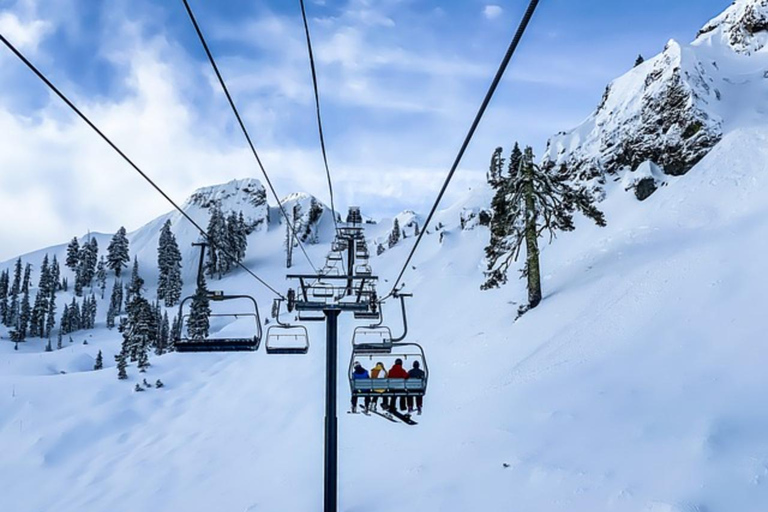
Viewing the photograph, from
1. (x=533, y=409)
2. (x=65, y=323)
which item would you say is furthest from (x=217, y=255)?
(x=533, y=409)

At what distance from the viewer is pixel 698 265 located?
16.0 meters

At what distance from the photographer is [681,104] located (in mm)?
33188

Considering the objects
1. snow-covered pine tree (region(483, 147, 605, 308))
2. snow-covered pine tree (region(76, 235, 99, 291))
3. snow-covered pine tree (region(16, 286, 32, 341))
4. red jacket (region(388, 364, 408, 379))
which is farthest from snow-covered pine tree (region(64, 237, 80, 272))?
red jacket (region(388, 364, 408, 379))

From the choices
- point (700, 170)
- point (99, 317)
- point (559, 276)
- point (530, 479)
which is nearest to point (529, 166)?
point (559, 276)

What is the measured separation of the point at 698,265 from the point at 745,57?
37.3 meters

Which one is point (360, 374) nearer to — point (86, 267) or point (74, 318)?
point (74, 318)

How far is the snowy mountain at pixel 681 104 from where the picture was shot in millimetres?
30781

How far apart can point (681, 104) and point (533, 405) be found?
3156cm

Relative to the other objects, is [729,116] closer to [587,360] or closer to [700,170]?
[700,170]

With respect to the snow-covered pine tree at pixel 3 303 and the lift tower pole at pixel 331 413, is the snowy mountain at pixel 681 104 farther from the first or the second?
the snow-covered pine tree at pixel 3 303

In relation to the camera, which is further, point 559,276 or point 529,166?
point 559,276

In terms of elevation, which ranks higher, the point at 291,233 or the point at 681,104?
the point at 291,233

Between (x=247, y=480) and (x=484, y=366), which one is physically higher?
(x=484, y=366)

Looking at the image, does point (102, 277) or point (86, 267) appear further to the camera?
point (102, 277)
